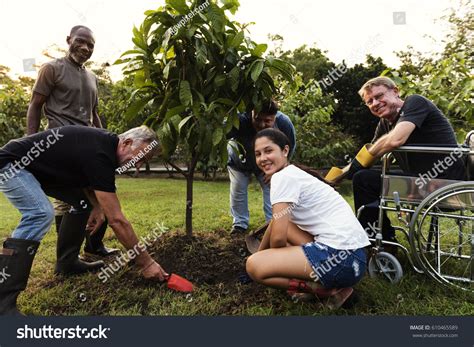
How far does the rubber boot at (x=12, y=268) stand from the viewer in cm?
228

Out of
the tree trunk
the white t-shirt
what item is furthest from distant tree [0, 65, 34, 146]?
the white t-shirt

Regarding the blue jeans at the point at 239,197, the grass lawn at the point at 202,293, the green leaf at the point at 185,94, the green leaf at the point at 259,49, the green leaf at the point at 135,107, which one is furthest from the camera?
the blue jeans at the point at 239,197

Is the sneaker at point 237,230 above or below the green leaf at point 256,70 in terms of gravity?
below

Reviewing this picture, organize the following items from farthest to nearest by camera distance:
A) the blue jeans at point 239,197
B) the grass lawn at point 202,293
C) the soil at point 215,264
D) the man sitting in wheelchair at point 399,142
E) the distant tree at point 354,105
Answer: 1. the distant tree at point 354,105
2. the blue jeans at point 239,197
3. the man sitting in wheelchair at point 399,142
4. the soil at point 215,264
5. the grass lawn at point 202,293

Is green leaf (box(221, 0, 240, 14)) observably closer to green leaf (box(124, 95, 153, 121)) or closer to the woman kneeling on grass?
green leaf (box(124, 95, 153, 121))

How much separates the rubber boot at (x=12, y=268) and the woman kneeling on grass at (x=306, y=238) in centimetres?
133

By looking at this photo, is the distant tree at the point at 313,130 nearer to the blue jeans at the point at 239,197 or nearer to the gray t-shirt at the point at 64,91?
the blue jeans at the point at 239,197

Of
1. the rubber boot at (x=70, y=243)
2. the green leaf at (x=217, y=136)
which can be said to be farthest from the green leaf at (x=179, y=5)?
the rubber boot at (x=70, y=243)

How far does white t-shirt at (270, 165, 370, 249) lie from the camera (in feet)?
7.24

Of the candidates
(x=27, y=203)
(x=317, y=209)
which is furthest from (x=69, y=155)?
(x=317, y=209)

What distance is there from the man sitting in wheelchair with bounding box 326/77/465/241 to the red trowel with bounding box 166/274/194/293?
1282mm

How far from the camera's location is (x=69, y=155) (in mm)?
2398

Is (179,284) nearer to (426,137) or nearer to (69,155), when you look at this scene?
(69,155)

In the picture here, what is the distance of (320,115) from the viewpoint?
7.64 metres
